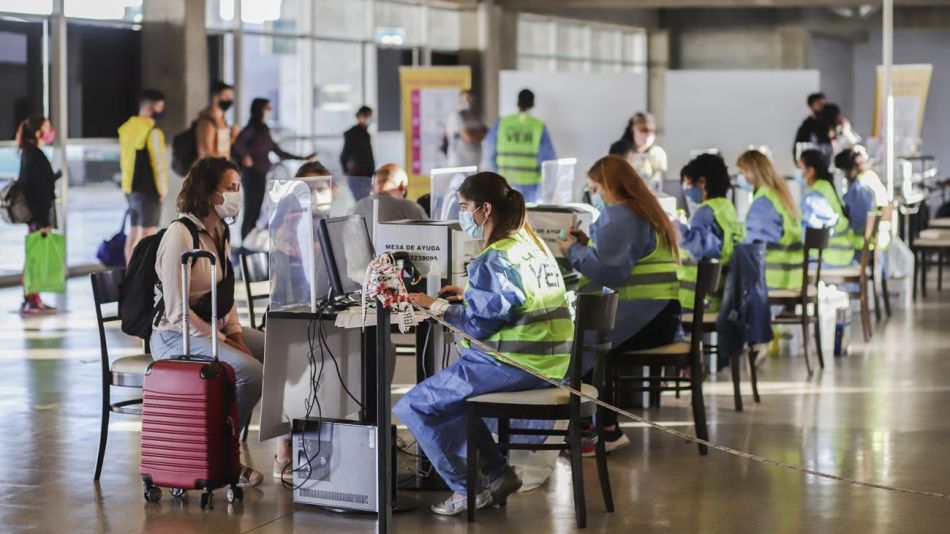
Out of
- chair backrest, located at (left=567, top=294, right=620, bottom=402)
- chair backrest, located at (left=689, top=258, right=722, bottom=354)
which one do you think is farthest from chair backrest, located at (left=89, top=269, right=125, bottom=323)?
chair backrest, located at (left=689, top=258, right=722, bottom=354)

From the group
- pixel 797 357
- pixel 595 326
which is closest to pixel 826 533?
pixel 595 326

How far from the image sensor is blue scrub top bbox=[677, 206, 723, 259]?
7043mm

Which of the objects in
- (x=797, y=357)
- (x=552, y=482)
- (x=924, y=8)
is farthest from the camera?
(x=924, y=8)

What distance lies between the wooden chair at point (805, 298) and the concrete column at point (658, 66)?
45.2ft

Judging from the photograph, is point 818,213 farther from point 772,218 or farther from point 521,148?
point 521,148

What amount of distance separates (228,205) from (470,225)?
0.93 m

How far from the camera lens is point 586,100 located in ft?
50.0

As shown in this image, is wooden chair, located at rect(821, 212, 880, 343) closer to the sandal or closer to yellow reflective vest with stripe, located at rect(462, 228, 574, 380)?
yellow reflective vest with stripe, located at rect(462, 228, 574, 380)

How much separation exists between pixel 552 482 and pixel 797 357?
3.62 meters

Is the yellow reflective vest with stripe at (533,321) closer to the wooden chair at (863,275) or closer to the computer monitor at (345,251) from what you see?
the computer monitor at (345,251)

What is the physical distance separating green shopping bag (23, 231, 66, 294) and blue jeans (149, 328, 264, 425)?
525 centimetres

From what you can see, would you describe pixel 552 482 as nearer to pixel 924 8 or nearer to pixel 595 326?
pixel 595 326

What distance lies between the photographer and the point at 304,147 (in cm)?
1567

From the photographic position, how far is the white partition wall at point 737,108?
15039 mm
